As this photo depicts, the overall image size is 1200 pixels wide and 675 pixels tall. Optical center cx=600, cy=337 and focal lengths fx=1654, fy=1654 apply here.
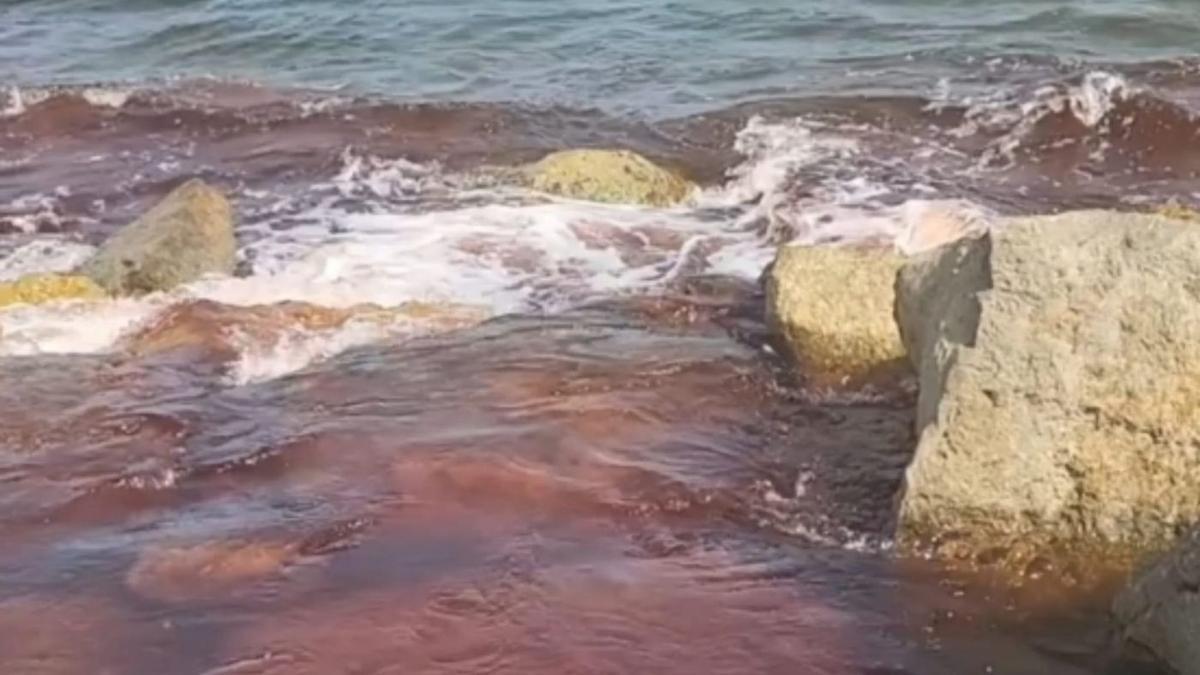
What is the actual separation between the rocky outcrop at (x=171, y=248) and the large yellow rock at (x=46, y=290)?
130 millimetres

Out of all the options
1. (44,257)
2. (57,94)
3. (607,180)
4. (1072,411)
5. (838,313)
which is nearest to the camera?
(1072,411)

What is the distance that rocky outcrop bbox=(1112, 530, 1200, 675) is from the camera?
4965mm

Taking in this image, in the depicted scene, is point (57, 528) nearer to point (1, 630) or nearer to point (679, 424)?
point (1, 630)

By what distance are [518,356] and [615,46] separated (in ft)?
35.0

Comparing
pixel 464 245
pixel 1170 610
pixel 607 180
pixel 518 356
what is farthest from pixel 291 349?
pixel 1170 610

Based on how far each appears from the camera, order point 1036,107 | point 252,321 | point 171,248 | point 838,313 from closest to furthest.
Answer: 1. point 838,313
2. point 252,321
3. point 171,248
4. point 1036,107

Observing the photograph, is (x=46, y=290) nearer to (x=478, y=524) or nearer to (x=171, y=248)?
(x=171, y=248)

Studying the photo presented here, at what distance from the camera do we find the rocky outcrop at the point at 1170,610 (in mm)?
4965

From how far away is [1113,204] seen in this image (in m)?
12.8

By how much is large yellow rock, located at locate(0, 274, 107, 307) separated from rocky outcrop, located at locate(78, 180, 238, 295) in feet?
0.43

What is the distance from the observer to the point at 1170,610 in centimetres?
509

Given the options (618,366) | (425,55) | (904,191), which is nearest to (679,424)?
(618,366)

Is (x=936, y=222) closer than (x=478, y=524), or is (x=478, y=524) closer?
(x=478, y=524)

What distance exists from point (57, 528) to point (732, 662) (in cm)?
293
